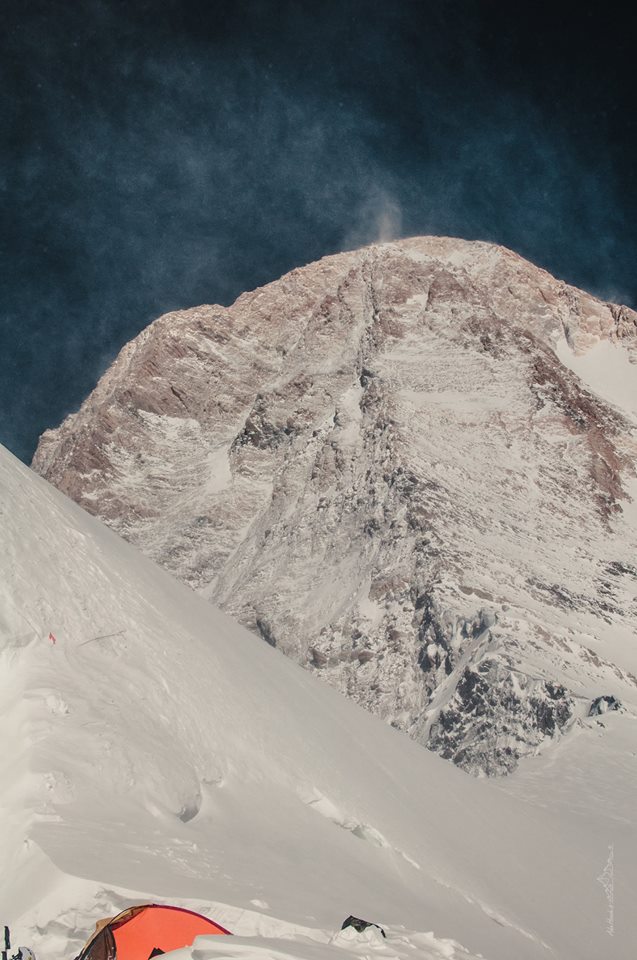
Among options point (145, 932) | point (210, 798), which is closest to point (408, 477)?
point (210, 798)

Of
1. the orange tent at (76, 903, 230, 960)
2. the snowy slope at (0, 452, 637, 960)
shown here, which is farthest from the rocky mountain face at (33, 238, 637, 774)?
the orange tent at (76, 903, 230, 960)

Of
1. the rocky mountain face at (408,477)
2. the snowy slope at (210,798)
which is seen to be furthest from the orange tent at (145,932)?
the rocky mountain face at (408,477)

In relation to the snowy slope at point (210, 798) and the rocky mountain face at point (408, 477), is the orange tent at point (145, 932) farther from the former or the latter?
the rocky mountain face at point (408, 477)

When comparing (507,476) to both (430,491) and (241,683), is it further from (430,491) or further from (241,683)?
(241,683)

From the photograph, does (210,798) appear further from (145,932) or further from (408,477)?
(408,477)

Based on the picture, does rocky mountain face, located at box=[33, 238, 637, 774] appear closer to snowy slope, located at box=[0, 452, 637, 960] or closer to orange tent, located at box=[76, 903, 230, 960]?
snowy slope, located at box=[0, 452, 637, 960]

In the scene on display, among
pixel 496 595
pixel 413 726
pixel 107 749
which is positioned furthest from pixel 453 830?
pixel 496 595
